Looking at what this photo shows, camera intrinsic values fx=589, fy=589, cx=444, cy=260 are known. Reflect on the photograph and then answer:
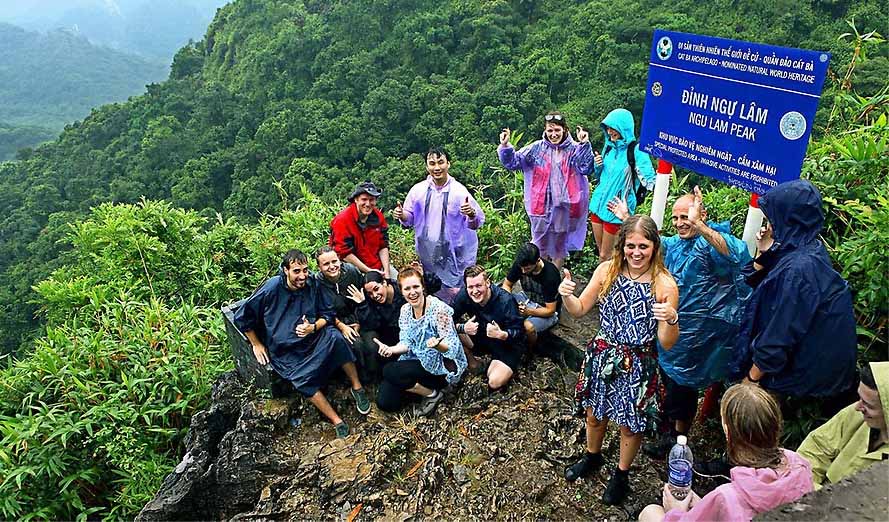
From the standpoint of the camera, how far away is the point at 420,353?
12.0ft

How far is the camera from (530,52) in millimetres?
23719

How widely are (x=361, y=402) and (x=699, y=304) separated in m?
2.12

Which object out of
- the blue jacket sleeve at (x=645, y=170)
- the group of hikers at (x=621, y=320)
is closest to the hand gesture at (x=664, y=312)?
the group of hikers at (x=621, y=320)

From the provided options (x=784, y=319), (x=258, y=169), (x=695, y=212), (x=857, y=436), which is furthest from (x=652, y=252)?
(x=258, y=169)

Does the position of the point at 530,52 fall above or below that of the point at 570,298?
above

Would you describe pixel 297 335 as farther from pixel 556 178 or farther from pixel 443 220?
pixel 556 178

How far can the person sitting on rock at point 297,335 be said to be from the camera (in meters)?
3.71

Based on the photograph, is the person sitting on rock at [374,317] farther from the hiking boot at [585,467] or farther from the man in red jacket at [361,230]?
the hiking boot at [585,467]

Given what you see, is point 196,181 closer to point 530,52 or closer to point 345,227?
point 530,52

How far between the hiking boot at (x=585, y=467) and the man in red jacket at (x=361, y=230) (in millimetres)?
1970

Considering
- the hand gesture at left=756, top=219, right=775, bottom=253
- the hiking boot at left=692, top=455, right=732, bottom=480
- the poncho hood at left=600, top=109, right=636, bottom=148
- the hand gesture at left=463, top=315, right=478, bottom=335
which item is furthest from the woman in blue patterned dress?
the poncho hood at left=600, top=109, right=636, bottom=148

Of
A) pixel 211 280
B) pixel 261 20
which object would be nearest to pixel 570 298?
pixel 211 280

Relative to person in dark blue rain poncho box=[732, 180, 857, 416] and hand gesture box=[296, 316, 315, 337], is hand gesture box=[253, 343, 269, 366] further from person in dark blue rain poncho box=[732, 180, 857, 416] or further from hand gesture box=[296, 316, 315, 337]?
person in dark blue rain poncho box=[732, 180, 857, 416]

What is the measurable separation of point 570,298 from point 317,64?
28140 millimetres
